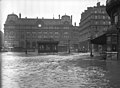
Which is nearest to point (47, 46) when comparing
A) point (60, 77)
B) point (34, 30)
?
point (60, 77)

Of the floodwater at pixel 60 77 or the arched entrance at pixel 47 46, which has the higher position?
the arched entrance at pixel 47 46

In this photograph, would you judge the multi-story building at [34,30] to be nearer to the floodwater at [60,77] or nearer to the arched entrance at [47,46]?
the arched entrance at [47,46]

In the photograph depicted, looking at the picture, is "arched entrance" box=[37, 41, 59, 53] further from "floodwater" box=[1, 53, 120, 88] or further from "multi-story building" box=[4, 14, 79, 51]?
"multi-story building" box=[4, 14, 79, 51]

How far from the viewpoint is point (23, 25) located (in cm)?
13050

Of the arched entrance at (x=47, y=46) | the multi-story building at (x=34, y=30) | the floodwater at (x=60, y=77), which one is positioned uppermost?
the multi-story building at (x=34, y=30)

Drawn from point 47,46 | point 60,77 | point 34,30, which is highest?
point 34,30

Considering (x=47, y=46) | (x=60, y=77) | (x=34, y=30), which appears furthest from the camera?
(x=34, y=30)

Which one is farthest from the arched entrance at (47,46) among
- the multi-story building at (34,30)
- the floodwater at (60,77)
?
the multi-story building at (34,30)

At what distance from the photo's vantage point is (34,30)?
131000 mm

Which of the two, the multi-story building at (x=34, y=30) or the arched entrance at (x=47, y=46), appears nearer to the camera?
the arched entrance at (x=47, y=46)

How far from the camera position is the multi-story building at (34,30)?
12750 cm

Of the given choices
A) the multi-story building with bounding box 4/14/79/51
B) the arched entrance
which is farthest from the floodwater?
the multi-story building with bounding box 4/14/79/51

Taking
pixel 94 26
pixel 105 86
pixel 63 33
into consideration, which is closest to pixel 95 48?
pixel 94 26

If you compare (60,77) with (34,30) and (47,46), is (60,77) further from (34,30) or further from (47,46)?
(34,30)
